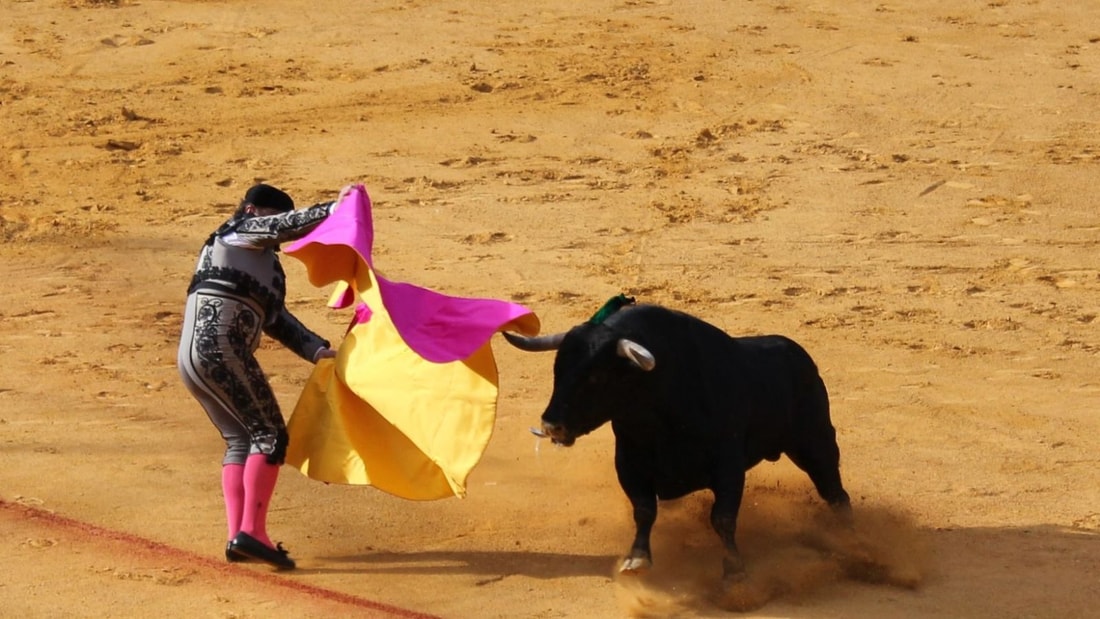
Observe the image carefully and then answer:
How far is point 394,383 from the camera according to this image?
6.80 metres

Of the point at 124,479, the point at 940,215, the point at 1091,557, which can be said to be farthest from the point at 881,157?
the point at 124,479

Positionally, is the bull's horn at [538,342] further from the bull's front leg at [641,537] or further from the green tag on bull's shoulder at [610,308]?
the bull's front leg at [641,537]

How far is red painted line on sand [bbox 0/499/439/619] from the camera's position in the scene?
21.6ft

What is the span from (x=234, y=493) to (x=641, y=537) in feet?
5.14

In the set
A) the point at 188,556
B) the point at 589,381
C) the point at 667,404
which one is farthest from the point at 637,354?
the point at 188,556

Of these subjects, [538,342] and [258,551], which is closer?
[538,342]

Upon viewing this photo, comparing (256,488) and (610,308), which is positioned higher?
(610,308)

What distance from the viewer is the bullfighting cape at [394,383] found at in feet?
21.9

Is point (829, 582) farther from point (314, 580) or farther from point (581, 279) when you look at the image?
point (581, 279)

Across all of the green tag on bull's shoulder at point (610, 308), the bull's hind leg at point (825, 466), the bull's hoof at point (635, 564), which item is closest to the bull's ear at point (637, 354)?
the green tag on bull's shoulder at point (610, 308)

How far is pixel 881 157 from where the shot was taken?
12266 mm

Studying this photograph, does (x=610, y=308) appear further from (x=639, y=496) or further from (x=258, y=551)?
(x=258, y=551)

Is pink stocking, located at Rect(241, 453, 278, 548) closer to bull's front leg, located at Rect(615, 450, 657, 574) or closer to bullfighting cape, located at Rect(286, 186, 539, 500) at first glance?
bullfighting cape, located at Rect(286, 186, 539, 500)

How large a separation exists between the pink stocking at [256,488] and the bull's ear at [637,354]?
147 centimetres
